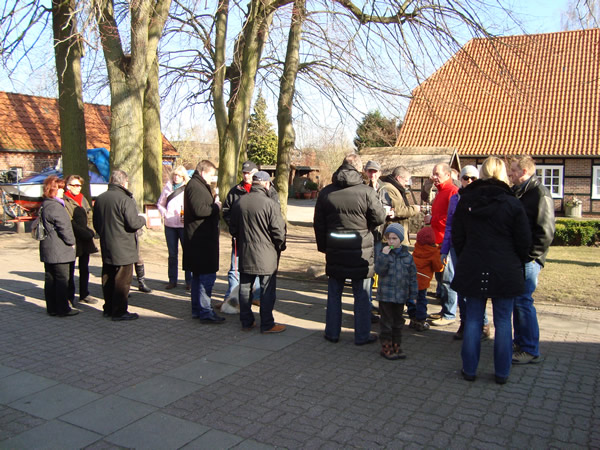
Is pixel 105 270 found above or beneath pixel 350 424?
above

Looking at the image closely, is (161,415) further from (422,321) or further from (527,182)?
(527,182)

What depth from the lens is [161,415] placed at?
3938 mm

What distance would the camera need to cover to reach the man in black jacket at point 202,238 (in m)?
6.24

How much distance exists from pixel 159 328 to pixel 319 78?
12.1 meters

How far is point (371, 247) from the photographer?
18.2ft

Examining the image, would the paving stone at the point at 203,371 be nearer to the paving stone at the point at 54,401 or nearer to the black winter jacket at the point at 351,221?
the paving stone at the point at 54,401

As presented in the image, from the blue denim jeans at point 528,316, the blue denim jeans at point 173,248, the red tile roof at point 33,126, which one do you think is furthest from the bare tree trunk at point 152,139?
the blue denim jeans at point 528,316

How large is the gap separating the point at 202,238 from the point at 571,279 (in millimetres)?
6524

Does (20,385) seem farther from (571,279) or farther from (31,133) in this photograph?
(31,133)

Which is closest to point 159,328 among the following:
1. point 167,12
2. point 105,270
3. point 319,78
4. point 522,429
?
point 105,270

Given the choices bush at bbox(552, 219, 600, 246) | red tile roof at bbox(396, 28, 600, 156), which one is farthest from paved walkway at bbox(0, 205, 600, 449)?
red tile roof at bbox(396, 28, 600, 156)

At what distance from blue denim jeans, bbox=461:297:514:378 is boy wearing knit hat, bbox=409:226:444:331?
4.97 feet

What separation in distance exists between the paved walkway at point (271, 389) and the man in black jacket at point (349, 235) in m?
0.36

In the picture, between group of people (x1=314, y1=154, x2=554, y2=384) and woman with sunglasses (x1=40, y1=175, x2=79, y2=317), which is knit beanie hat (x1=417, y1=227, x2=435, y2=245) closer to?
group of people (x1=314, y1=154, x2=554, y2=384)
